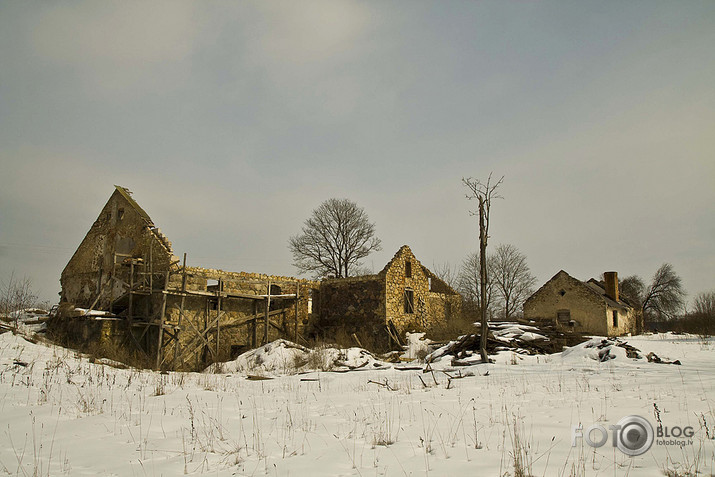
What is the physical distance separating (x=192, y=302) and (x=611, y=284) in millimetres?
30284

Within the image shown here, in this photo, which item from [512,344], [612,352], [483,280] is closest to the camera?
[612,352]

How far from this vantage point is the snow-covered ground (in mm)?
5103

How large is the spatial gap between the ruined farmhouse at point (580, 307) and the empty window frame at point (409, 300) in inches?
439

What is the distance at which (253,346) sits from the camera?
72.7 ft

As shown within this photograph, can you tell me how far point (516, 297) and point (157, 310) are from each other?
35597 mm

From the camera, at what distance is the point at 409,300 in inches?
1006

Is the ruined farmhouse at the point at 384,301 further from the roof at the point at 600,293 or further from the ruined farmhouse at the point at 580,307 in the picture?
the roof at the point at 600,293

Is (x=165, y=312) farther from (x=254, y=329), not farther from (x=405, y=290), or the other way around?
(x=405, y=290)

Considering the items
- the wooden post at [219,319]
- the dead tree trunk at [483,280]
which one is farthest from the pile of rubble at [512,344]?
the wooden post at [219,319]

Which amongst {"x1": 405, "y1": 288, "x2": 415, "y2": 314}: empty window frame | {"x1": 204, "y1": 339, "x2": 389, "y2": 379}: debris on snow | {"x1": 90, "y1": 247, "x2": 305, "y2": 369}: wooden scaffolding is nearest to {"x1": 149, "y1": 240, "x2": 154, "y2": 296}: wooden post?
{"x1": 90, "y1": 247, "x2": 305, "y2": 369}: wooden scaffolding

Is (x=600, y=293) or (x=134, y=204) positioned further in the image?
(x=600, y=293)

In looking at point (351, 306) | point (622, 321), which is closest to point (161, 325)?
point (351, 306)

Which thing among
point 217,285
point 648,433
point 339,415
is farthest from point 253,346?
point 648,433

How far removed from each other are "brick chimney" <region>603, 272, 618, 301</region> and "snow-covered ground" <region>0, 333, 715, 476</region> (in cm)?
2577
